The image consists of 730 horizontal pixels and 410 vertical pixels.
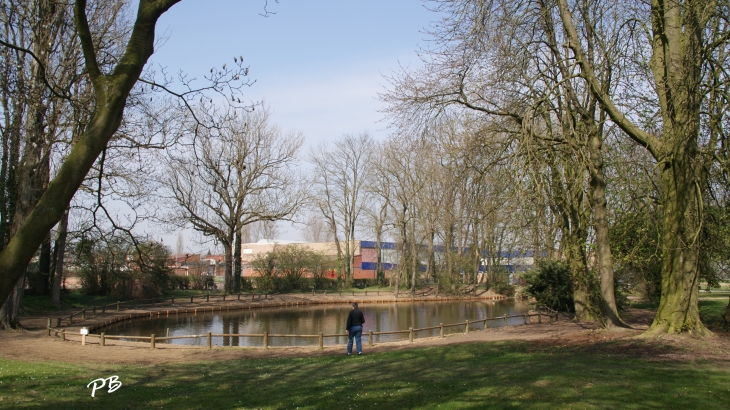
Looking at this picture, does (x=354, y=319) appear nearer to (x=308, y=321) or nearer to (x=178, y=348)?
(x=178, y=348)

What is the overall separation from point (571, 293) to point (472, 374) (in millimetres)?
17944

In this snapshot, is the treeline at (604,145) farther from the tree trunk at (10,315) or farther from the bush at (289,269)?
the bush at (289,269)

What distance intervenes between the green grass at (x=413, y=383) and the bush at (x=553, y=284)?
13.1 metres

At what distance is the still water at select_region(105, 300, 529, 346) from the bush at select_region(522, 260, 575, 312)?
2.70 m

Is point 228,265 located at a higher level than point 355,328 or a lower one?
higher

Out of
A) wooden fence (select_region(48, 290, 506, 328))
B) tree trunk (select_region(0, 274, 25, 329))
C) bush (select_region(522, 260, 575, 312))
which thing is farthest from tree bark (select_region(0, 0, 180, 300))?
bush (select_region(522, 260, 575, 312))

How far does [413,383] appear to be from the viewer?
921cm

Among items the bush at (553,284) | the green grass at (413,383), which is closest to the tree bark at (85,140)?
the green grass at (413,383)

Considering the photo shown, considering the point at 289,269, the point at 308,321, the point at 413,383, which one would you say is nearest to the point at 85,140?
the point at 413,383

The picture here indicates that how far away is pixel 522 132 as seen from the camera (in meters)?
13.3

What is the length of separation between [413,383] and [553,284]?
1903 cm

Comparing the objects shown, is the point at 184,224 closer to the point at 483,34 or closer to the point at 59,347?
the point at 59,347

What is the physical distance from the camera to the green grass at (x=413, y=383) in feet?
24.8

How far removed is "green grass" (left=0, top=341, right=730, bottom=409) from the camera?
757cm
